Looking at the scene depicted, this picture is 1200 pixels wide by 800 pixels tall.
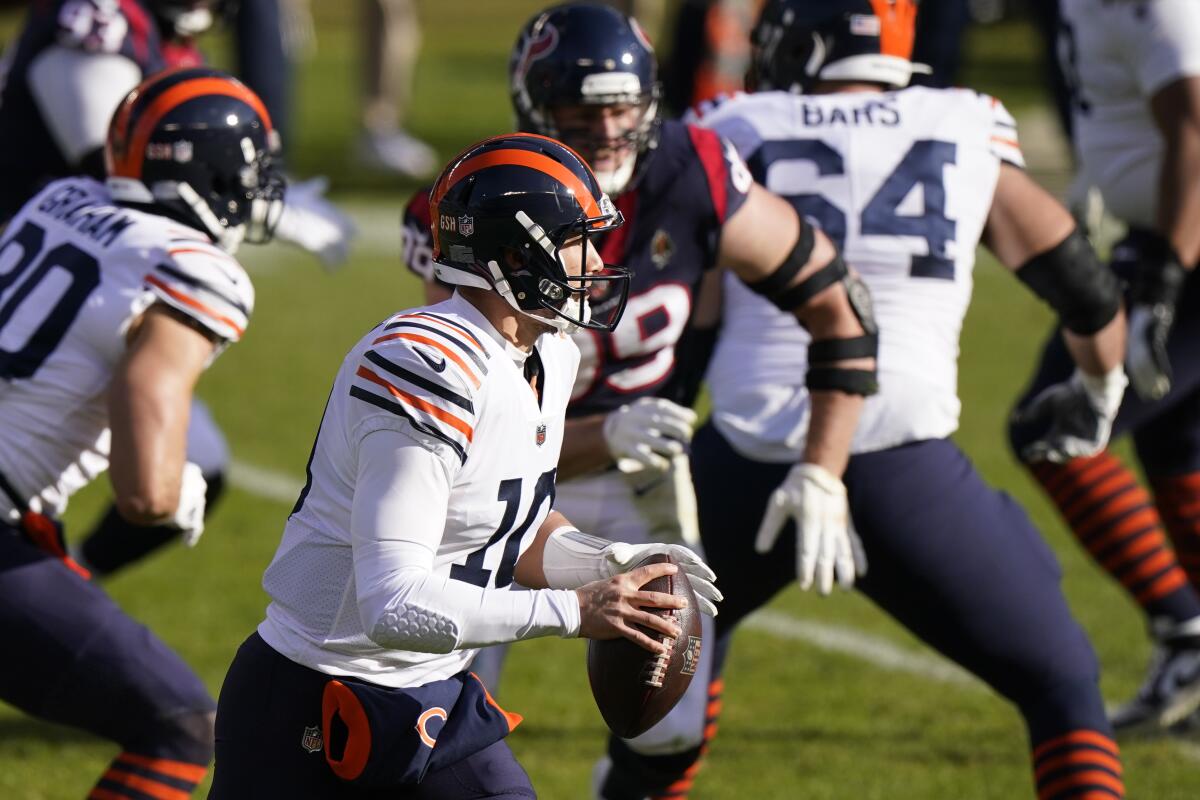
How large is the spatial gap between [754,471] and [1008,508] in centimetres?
52

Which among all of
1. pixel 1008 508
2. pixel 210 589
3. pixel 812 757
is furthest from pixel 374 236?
pixel 1008 508

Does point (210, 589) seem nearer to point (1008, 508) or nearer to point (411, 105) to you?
point (1008, 508)

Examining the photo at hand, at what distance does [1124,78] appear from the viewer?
4.83 m

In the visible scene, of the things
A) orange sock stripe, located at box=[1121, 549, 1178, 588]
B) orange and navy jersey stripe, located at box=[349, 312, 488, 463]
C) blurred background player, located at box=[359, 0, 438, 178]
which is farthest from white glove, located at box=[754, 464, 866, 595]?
blurred background player, located at box=[359, 0, 438, 178]

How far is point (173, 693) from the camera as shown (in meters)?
3.39

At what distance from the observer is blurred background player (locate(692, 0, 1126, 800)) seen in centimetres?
346

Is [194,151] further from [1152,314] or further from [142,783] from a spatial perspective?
[1152,314]

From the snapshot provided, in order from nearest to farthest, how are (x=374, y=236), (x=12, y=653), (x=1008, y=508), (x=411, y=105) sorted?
(x=12, y=653) → (x=1008, y=508) → (x=374, y=236) → (x=411, y=105)

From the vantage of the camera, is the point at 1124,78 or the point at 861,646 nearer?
the point at 1124,78

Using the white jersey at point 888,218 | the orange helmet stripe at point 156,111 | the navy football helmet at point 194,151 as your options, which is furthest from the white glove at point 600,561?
the orange helmet stripe at point 156,111

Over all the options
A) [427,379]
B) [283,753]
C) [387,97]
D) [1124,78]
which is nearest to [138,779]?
[283,753]

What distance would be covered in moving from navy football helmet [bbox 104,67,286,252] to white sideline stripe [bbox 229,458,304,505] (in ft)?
10.1

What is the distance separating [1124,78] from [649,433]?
208 cm

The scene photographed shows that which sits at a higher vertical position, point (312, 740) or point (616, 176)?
point (616, 176)
